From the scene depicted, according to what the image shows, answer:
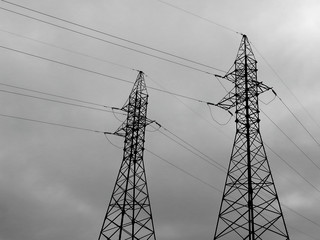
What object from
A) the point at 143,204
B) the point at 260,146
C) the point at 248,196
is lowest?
the point at 248,196

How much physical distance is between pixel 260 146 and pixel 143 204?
29.1 feet

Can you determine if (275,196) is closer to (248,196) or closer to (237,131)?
(248,196)

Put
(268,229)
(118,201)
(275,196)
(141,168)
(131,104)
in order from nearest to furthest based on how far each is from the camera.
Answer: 1. (268,229)
2. (275,196)
3. (118,201)
4. (141,168)
5. (131,104)

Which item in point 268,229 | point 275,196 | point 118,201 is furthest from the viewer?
point 118,201

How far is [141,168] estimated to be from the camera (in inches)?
1144

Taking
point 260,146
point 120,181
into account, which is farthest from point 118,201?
point 260,146

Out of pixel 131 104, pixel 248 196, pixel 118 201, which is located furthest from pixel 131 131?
pixel 248 196

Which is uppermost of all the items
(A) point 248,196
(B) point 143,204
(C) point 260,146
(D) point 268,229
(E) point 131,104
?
(E) point 131,104

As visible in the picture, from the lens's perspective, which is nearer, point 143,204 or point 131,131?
point 143,204

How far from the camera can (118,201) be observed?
27.0 m

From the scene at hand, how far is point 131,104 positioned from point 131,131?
101 inches

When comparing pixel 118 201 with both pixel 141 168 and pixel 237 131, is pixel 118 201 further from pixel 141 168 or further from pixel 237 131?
pixel 237 131

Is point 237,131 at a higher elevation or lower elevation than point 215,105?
lower

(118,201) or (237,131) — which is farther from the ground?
(237,131)
